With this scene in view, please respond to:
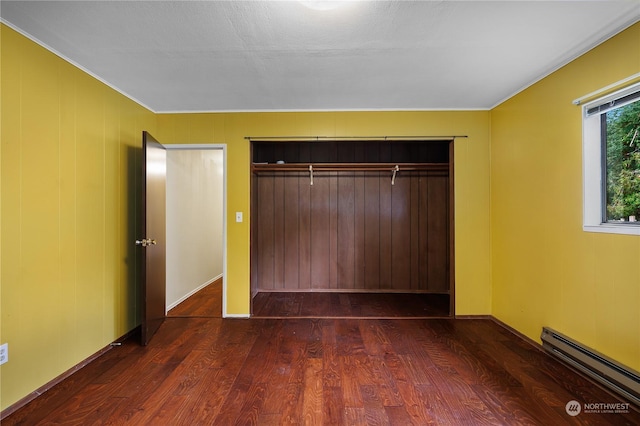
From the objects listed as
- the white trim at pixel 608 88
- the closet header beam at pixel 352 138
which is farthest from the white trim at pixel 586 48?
the closet header beam at pixel 352 138

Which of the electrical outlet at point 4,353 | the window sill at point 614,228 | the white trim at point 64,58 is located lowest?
the electrical outlet at point 4,353

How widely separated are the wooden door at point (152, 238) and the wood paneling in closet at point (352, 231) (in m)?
1.42

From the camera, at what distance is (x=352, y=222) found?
13.6 ft

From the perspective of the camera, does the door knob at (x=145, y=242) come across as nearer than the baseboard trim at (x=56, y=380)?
No

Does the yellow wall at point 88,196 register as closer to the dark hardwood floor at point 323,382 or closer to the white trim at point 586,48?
the dark hardwood floor at point 323,382

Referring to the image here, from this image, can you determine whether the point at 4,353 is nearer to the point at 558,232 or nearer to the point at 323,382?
the point at 323,382

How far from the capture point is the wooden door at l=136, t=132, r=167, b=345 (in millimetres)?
2484

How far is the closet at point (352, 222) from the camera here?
4.07 m

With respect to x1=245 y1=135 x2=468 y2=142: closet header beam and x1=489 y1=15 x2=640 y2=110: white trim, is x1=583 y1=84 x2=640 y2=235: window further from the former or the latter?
x1=245 y1=135 x2=468 y2=142: closet header beam

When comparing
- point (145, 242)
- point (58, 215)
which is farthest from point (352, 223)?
point (58, 215)

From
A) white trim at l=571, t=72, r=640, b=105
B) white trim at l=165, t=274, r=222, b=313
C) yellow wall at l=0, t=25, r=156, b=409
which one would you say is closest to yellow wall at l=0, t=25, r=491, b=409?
yellow wall at l=0, t=25, r=156, b=409

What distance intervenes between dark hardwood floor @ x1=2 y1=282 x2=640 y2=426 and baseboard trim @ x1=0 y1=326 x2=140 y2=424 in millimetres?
34

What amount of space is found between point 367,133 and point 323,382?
2461 mm

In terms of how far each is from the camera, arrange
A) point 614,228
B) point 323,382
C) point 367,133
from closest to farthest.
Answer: point 614,228
point 323,382
point 367,133
